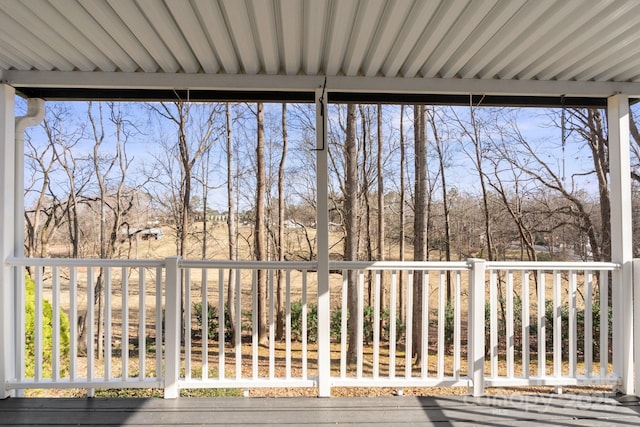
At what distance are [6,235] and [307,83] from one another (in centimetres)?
248

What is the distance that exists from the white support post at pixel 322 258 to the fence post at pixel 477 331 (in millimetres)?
1105

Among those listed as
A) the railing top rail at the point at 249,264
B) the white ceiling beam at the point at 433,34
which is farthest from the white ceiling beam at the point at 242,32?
the railing top rail at the point at 249,264

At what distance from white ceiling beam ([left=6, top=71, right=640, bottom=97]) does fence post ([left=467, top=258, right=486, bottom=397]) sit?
1.37 m

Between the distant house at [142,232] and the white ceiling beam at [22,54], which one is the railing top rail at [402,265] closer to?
the white ceiling beam at [22,54]

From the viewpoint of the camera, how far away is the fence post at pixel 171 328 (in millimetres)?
2943

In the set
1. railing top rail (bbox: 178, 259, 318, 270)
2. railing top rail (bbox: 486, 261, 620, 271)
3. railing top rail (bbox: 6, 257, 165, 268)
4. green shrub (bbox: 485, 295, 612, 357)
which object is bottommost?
green shrub (bbox: 485, 295, 612, 357)

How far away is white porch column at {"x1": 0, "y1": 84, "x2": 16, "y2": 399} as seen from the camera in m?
2.89

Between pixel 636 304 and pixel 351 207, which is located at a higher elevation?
pixel 351 207

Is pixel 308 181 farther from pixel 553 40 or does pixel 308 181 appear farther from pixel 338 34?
pixel 553 40

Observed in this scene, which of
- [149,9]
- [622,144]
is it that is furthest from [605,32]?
[149,9]

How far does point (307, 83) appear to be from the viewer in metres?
2.96

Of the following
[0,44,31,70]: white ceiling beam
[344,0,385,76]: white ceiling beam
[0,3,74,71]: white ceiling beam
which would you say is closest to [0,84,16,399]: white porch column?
[0,44,31,70]: white ceiling beam

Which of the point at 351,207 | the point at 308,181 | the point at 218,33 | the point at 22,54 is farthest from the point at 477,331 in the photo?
the point at 308,181

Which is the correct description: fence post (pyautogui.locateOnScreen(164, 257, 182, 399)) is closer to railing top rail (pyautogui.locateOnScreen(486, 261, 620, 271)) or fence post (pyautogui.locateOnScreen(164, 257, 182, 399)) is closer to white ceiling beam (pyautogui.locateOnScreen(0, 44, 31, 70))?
white ceiling beam (pyautogui.locateOnScreen(0, 44, 31, 70))
